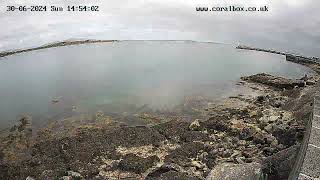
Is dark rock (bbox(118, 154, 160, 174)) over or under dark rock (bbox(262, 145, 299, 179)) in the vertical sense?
under

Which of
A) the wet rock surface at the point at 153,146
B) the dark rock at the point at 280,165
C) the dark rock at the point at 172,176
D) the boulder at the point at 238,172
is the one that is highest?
the dark rock at the point at 280,165

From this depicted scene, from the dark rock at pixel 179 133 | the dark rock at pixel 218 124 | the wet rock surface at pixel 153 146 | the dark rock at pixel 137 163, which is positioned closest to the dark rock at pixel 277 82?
the wet rock surface at pixel 153 146

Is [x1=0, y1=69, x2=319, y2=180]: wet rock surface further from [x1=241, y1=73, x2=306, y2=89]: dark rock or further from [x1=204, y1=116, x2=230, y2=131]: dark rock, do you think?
[x1=241, y1=73, x2=306, y2=89]: dark rock

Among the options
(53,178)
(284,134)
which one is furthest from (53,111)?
(284,134)

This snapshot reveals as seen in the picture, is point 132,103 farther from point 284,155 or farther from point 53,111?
point 284,155

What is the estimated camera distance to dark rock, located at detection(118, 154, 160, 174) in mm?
24609

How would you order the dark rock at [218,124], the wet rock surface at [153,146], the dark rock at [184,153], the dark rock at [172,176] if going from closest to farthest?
the dark rock at [172,176] < the wet rock surface at [153,146] < the dark rock at [184,153] < the dark rock at [218,124]

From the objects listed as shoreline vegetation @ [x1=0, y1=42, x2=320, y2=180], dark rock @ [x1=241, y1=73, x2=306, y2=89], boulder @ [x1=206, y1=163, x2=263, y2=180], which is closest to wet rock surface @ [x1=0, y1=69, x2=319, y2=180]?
shoreline vegetation @ [x1=0, y1=42, x2=320, y2=180]

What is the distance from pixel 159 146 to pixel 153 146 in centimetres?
49

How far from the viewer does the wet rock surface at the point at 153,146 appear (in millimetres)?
24484

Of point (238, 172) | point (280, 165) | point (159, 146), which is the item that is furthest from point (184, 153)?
point (280, 165)

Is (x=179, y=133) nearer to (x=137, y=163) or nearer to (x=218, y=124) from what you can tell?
(x=218, y=124)

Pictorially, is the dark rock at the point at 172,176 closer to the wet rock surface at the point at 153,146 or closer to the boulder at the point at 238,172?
the wet rock surface at the point at 153,146

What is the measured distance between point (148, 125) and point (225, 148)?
10379 millimetres
